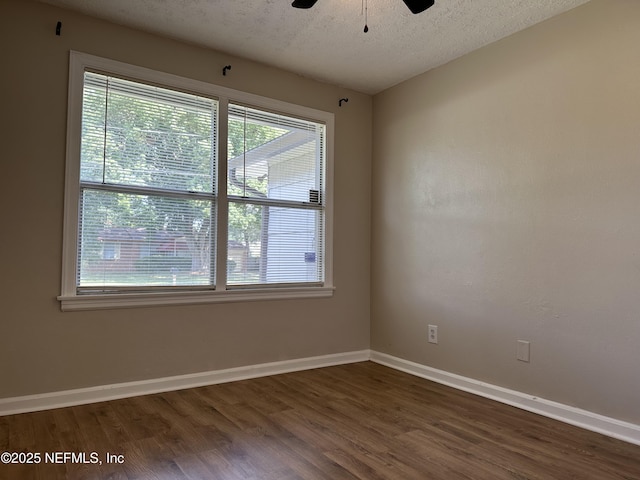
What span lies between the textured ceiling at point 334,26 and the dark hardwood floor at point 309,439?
2.49 metres

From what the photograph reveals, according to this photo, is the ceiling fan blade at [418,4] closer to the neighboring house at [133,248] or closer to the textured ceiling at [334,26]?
the textured ceiling at [334,26]

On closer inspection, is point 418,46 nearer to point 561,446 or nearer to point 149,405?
point 561,446

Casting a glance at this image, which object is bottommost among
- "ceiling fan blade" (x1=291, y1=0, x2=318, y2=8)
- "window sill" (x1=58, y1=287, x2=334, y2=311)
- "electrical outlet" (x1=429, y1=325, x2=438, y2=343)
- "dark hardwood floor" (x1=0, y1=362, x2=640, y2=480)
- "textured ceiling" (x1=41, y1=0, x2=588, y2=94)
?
"dark hardwood floor" (x1=0, y1=362, x2=640, y2=480)

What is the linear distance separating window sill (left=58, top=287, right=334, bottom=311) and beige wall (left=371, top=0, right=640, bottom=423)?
825 millimetres

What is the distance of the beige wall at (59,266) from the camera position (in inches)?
102

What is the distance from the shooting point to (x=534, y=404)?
108 inches

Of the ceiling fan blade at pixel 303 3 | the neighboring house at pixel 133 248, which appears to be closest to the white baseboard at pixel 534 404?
the neighboring house at pixel 133 248

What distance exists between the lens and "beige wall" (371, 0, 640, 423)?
2.40 meters

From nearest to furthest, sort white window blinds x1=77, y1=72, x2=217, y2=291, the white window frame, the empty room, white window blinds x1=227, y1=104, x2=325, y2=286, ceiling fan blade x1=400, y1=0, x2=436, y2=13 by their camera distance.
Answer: ceiling fan blade x1=400, y1=0, x2=436, y2=13 → the empty room → the white window frame → white window blinds x1=77, y1=72, x2=217, y2=291 → white window blinds x1=227, y1=104, x2=325, y2=286

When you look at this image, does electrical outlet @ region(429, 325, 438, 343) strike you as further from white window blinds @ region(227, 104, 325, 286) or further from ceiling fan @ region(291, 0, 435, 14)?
ceiling fan @ region(291, 0, 435, 14)

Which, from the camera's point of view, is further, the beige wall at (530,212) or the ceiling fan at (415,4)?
the beige wall at (530,212)

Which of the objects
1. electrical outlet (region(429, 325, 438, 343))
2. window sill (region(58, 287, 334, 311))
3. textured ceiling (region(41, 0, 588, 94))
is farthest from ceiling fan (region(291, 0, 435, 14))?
electrical outlet (region(429, 325, 438, 343))

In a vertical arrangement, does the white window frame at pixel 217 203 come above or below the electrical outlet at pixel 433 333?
above

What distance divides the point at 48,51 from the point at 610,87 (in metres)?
3.36
